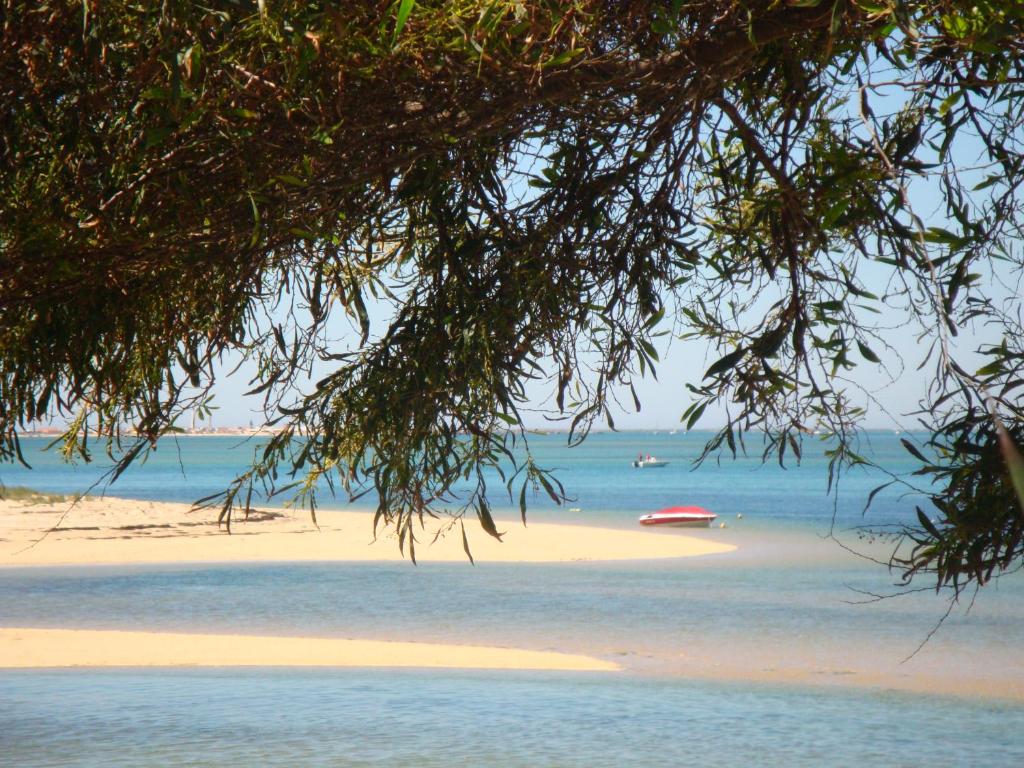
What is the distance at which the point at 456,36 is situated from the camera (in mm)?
3182

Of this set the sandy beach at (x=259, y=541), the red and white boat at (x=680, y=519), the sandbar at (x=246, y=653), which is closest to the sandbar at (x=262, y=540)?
the sandy beach at (x=259, y=541)

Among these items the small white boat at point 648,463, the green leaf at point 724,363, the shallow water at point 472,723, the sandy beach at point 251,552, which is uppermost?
the green leaf at point 724,363

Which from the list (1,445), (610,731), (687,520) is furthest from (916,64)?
(687,520)

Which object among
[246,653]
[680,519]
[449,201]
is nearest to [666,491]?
[680,519]

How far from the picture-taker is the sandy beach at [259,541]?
947 inches

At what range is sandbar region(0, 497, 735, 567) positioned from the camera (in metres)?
24.0

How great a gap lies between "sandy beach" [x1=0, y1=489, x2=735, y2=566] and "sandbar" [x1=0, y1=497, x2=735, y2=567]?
2 cm

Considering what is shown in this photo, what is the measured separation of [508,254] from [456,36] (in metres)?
1.02

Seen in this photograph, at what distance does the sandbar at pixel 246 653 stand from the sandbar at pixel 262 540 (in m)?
7.81

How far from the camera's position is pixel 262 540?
89.5ft

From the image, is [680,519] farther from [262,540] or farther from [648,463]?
[648,463]

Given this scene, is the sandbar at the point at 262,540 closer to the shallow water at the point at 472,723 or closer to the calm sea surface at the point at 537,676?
the calm sea surface at the point at 537,676

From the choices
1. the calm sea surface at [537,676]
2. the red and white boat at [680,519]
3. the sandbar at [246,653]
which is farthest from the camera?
the red and white boat at [680,519]

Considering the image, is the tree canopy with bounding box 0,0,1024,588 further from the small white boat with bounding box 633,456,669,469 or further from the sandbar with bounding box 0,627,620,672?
the small white boat with bounding box 633,456,669,469
